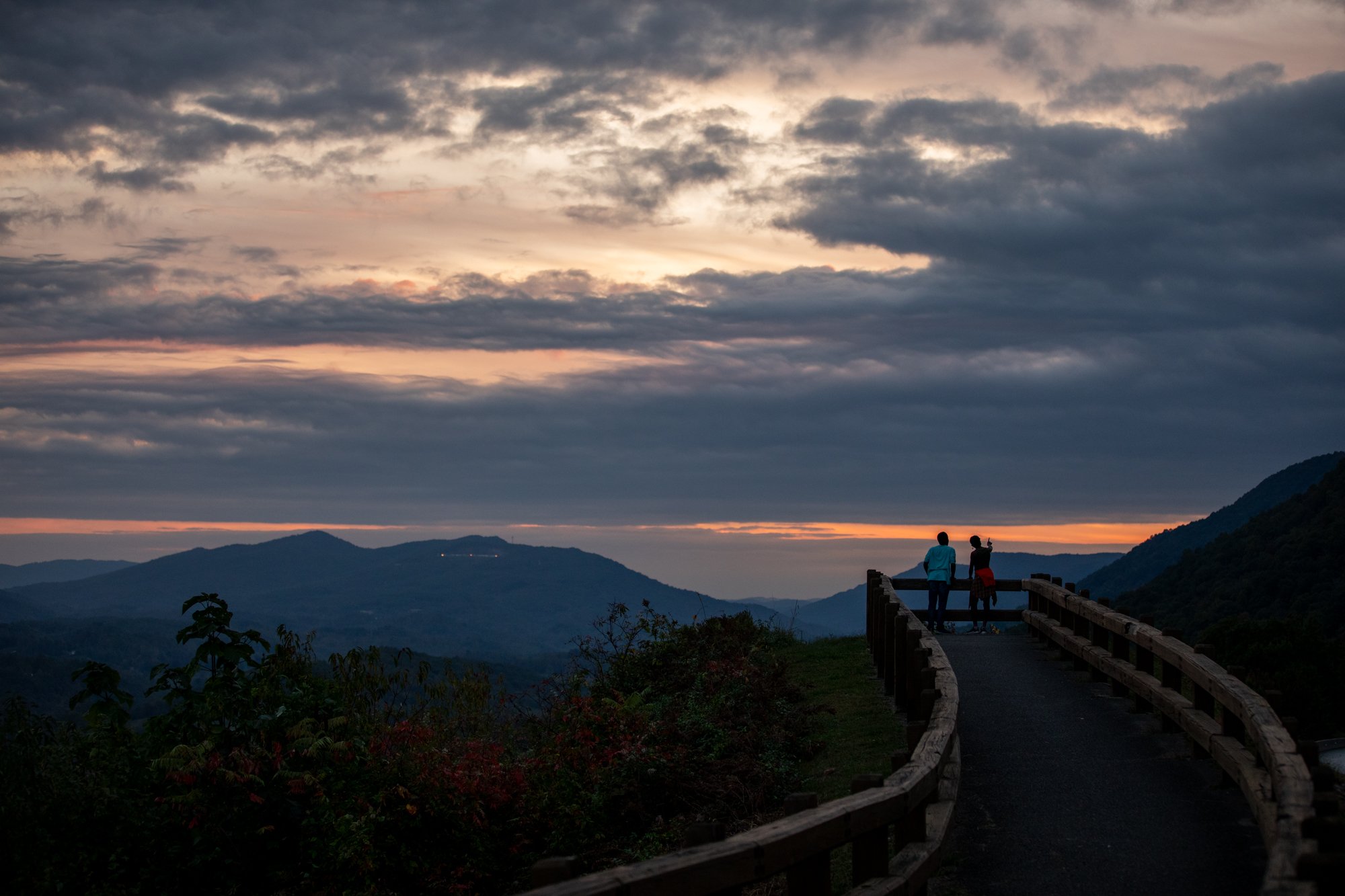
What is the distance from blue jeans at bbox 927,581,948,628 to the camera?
22562 millimetres

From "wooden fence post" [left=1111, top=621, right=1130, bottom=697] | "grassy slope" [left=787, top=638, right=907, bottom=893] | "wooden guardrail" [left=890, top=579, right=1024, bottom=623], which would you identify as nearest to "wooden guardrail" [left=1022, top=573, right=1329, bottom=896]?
"wooden fence post" [left=1111, top=621, right=1130, bottom=697]

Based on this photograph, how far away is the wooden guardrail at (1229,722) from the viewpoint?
5.69m

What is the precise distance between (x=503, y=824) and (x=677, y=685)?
621 centimetres

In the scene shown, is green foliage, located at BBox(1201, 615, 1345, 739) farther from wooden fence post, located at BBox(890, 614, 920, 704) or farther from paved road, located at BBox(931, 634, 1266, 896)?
paved road, located at BBox(931, 634, 1266, 896)

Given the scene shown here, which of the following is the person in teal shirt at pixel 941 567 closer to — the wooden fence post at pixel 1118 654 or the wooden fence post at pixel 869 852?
the wooden fence post at pixel 1118 654

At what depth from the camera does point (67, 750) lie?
36.5 ft

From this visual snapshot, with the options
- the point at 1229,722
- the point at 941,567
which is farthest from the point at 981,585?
the point at 1229,722

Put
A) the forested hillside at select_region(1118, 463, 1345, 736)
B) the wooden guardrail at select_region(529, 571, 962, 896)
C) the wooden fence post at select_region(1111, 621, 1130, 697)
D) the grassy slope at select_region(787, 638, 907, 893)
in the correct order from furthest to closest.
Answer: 1. the forested hillside at select_region(1118, 463, 1345, 736)
2. the wooden fence post at select_region(1111, 621, 1130, 697)
3. the grassy slope at select_region(787, 638, 907, 893)
4. the wooden guardrail at select_region(529, 571, 962, 896)

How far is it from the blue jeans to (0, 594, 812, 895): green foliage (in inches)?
328

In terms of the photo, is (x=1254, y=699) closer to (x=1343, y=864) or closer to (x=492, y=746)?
(x=1343, y=864)

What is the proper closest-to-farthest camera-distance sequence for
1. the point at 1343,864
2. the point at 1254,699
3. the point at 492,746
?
the point at 1343,864 → the point at 1254,699 → the point at 492,746

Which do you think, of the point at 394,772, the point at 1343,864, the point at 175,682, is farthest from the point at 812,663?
the point at 1343,864

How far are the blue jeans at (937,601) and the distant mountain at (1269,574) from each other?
50.8 m

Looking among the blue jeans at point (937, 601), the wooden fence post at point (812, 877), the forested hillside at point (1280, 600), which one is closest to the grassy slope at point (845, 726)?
the blue jeans at point (937, 601)
